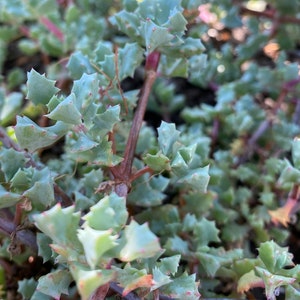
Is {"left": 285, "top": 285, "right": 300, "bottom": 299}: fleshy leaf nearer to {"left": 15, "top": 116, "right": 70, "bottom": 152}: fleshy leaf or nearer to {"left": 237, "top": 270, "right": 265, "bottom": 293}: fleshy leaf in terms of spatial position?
{"left": 237, "top": 270, "right": 265, "bottom": 293}: fleshy leaf

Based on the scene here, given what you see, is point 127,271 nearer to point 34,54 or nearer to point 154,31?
point 154,31

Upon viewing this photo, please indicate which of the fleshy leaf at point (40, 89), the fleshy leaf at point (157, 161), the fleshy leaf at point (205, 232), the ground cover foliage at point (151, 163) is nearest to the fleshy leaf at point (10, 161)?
the ground cover foliage at point (151, 163)

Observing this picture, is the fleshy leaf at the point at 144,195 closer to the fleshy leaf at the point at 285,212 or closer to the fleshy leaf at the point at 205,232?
the fleshy leaf at the point at 205,232

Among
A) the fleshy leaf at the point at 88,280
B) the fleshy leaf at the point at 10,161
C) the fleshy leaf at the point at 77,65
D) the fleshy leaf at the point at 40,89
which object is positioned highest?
the fleshy leaf at the point at 40,89

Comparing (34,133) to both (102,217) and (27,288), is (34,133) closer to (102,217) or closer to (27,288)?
(102,217)

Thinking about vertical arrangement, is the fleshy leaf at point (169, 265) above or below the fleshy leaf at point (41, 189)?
below

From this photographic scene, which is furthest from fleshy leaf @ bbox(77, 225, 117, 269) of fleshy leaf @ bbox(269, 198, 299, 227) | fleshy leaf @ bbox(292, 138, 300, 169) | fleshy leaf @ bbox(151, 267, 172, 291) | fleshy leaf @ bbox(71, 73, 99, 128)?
fleshy leaf @ bbox(269, 198, 299, 227)

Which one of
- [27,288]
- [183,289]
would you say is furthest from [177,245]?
[27,288]
